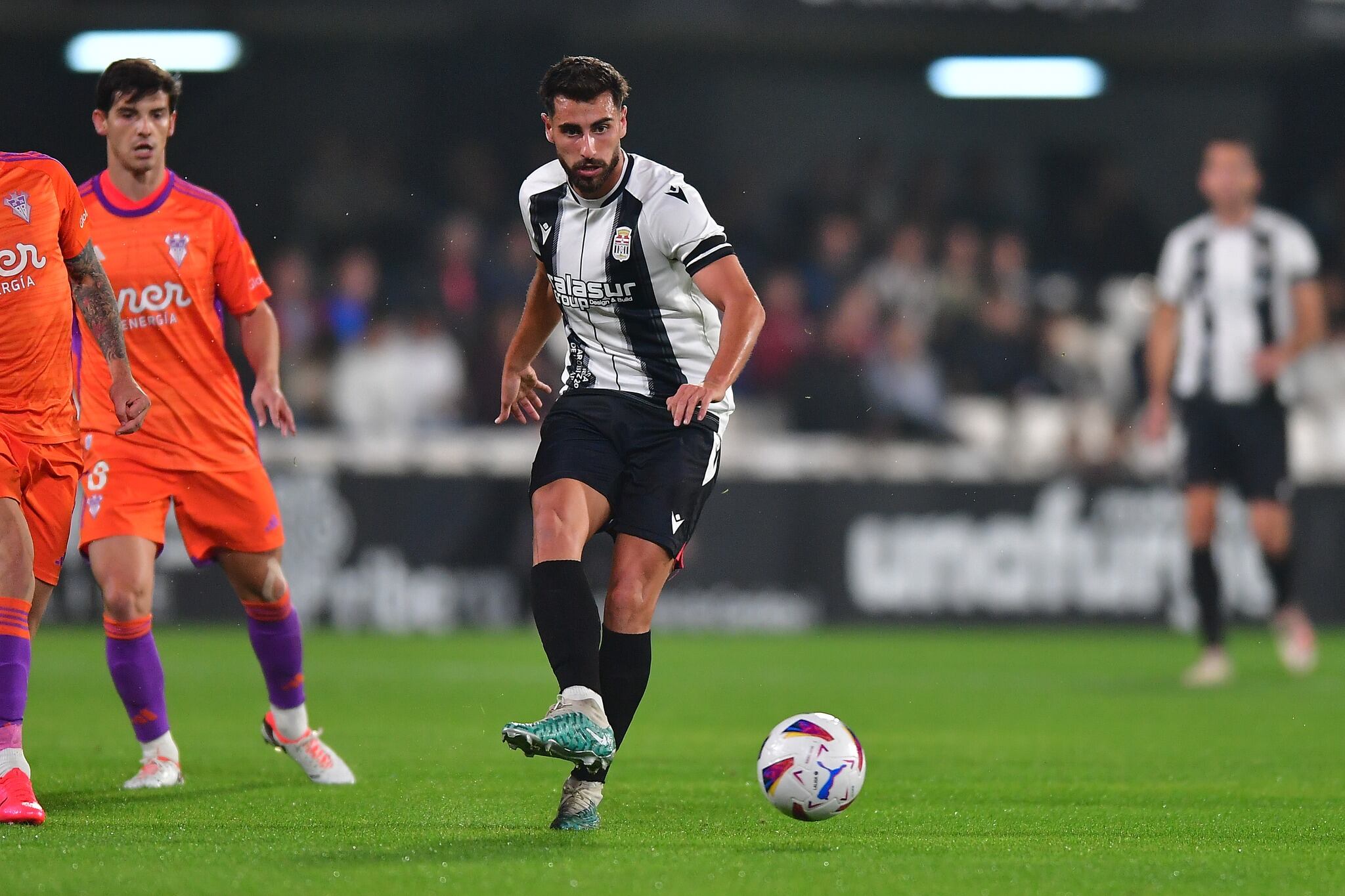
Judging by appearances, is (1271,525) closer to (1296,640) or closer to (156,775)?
(1296,640)

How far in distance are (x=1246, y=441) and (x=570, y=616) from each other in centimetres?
666

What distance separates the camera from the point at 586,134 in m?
4.98

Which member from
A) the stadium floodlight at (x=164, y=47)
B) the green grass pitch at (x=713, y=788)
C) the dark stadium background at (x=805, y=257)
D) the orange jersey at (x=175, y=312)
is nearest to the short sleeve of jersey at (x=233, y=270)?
the orange jersey at (x=175, y=312)

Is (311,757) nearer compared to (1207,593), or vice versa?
(311,757)

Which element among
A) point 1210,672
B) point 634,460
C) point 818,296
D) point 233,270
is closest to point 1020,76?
point 818,296

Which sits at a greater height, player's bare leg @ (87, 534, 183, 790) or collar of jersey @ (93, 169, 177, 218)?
collar of jersey @ (93, 169, 177, 218)

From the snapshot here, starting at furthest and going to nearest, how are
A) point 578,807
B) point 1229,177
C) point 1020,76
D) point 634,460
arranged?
point 1020,76, point 1229,177, point 634,460, point 578,807

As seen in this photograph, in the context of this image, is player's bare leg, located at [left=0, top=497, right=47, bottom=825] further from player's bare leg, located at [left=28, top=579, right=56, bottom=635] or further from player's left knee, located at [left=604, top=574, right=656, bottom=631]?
player's left knee, located at [left=604, top=574, right=656, bottom=631]

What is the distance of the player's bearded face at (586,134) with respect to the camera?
498 centimetres

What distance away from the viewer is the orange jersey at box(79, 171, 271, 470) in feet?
19.9

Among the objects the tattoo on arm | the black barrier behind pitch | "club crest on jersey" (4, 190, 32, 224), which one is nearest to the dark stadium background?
the black barrier behind pitch

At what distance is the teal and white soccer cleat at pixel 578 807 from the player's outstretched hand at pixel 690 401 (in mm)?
1000

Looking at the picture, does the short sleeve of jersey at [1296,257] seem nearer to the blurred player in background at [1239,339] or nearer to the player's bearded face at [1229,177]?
the blurred player in background at [1239,339]

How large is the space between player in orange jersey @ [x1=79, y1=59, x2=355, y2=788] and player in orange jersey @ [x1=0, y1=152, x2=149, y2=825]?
62 cm
